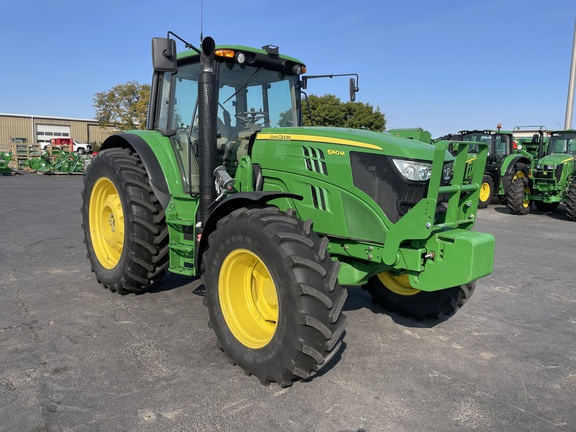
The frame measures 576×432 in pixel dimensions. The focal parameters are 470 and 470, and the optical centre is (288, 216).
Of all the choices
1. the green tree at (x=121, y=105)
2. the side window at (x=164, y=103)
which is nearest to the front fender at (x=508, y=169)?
the side window at (x=164, y=103)

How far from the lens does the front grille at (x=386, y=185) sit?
11.1 ft

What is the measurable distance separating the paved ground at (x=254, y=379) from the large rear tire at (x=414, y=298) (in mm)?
122

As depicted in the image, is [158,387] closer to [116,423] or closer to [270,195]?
[116,423]

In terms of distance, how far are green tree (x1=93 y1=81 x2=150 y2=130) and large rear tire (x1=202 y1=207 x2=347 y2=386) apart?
1759 inches

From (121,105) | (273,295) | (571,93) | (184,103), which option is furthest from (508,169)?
(121,105)

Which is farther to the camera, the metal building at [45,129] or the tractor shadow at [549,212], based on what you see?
the metal building at [45,129]

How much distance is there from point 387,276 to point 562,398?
70.9 inches

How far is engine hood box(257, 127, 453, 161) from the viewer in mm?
3390

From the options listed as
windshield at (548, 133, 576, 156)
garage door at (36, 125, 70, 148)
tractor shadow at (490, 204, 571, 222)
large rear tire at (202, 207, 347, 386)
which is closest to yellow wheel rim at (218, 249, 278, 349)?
large rear tire at (202, 207, 347, 386)

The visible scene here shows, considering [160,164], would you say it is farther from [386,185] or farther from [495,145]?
[495,145]

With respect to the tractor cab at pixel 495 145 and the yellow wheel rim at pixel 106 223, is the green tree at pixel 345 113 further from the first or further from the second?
the yellow wheel rim at pixel 106 223

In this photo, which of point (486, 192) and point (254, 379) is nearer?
point (254, 379)

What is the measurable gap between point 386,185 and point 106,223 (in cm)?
352

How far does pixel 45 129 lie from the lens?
193 ft
